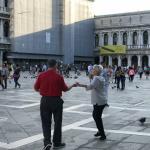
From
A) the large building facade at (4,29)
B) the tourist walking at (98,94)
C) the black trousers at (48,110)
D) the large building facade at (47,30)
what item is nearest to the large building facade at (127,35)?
the large building facade at (47,30)

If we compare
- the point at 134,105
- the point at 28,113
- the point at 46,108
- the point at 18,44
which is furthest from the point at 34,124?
the point at 18,44

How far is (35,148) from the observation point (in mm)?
8250

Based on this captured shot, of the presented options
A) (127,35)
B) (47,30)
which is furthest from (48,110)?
(127,35)

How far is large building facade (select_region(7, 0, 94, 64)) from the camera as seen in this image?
65.4 m

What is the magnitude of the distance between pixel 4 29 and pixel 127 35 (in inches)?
1156

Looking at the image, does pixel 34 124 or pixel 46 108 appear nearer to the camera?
pixel 46 108

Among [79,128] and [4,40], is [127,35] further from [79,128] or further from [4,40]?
[79,128]

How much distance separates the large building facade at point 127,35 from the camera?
8494 cm

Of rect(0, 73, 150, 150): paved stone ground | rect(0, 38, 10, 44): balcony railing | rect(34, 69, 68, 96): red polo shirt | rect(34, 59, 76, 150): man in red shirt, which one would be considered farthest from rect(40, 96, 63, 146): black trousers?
rect(0, 38, 10, 44): balcony railing

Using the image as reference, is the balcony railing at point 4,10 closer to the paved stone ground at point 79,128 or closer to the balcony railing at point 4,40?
the balcony railing at point 4,40

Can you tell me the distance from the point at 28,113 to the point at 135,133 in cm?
448

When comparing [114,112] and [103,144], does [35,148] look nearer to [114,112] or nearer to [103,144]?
[103,144]

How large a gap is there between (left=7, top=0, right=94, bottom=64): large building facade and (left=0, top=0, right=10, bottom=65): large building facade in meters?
0.74

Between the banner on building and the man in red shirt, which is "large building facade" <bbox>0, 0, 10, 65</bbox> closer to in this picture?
the banner on building
